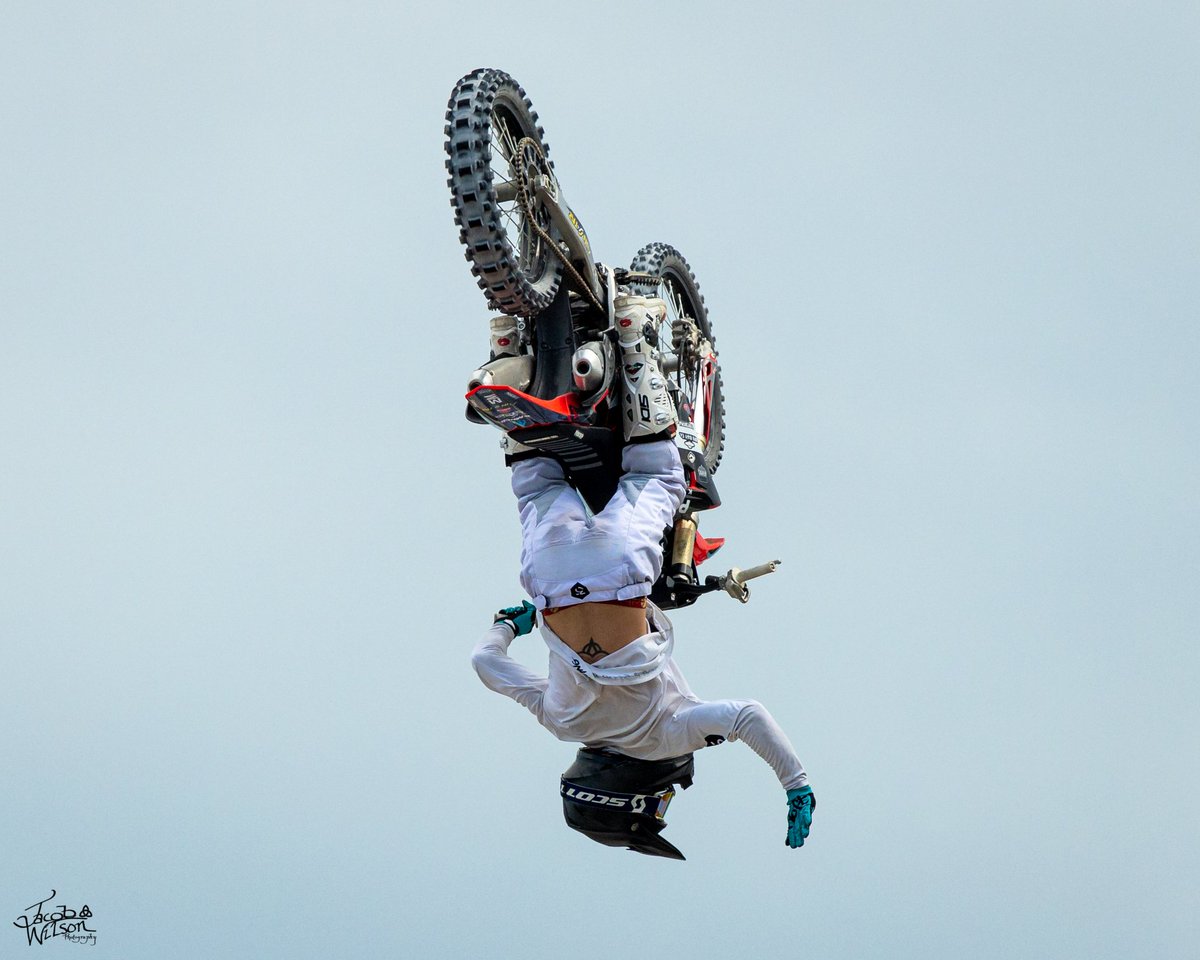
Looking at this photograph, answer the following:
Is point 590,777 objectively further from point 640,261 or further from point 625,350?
point 640,261

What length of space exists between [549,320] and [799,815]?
265 centimetres

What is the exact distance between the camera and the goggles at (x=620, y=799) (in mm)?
9281

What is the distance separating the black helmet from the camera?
929cm

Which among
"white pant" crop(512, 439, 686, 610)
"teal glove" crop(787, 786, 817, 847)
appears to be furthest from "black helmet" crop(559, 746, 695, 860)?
"white pant" crop(512, 439, 686, 610)

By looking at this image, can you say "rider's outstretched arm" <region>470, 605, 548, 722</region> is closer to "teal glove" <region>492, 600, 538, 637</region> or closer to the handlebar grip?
"teal glove" <region>492, 600, 538, 637</region>

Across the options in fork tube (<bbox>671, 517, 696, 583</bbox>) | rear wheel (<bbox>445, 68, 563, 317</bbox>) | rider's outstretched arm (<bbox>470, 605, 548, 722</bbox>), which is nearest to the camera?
rear wheel (<bbox>445, 68, 563, 317</bbox>)

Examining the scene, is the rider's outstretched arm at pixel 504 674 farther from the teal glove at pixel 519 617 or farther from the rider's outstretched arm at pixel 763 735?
the rider's outstretched arm at pixel 763 735

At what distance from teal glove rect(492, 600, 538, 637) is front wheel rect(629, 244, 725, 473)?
4.02 feet

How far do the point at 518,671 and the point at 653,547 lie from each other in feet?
3.41

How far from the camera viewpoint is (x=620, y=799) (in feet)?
30.5

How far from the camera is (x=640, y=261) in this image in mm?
10336

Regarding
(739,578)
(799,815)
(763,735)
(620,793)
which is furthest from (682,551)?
(799,815)

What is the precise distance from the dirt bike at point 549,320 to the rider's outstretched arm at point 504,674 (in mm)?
808

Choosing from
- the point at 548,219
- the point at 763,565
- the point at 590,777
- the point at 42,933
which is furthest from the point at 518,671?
the point at 42,933
